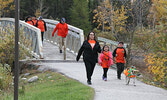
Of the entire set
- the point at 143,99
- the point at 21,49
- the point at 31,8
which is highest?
the point at 31,8

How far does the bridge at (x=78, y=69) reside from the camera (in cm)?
798

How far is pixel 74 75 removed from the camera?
35.6 ft

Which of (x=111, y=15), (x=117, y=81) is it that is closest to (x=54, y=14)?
(x=111, y=15)

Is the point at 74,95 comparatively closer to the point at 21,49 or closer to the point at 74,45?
the point at 21,49

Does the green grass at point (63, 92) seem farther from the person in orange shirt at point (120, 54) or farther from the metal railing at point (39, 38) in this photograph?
the metal railing at point (39, 38)

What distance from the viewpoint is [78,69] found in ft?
40.6

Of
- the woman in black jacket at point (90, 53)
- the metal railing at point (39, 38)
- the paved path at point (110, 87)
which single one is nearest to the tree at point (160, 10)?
the paved path at point (110, 87)

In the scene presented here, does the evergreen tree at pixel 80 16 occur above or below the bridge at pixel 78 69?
above

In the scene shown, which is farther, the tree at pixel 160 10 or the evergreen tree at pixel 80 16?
the evergreen tree at pixel 80 16

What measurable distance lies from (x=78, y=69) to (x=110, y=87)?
3.60 m

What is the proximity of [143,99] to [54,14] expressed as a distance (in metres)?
49.5

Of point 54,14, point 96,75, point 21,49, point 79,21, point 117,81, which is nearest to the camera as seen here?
point 117,81

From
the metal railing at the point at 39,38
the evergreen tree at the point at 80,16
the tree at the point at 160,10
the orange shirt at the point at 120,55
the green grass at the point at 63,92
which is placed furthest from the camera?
the evergreen tree at the point at 80,16

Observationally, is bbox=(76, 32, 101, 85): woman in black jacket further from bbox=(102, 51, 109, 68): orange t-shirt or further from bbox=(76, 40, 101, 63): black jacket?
bbox=(102, 51, 109, 68): orange t-shirt
